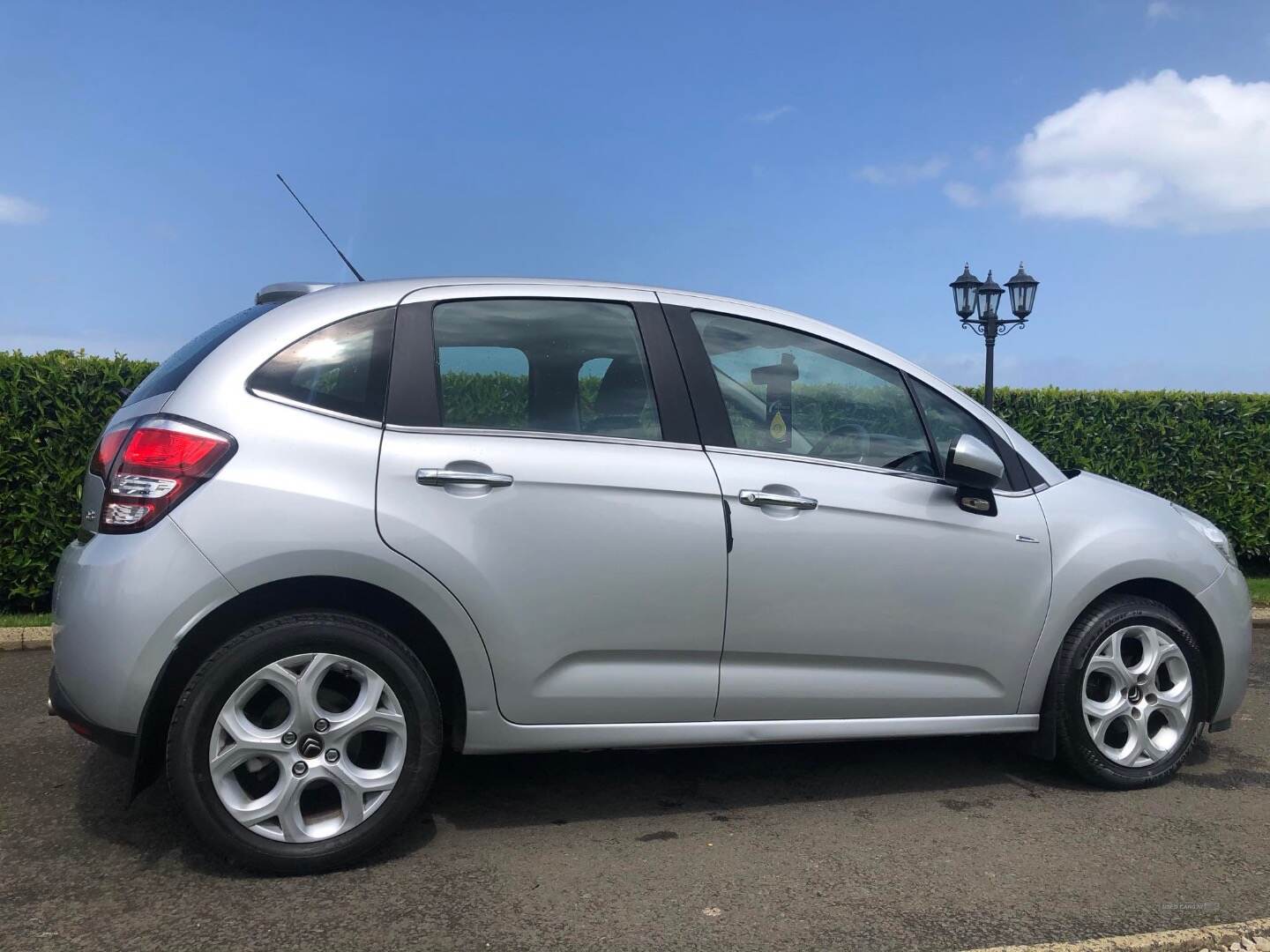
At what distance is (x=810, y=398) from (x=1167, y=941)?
1946 millimetres

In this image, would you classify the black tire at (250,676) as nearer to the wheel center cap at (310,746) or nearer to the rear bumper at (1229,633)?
the wheel center cap at (310,746)

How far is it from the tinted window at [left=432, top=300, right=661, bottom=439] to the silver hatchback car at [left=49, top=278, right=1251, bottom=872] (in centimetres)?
1

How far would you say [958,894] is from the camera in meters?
3.01

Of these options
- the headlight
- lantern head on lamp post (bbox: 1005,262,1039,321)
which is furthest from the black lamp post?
the headlight

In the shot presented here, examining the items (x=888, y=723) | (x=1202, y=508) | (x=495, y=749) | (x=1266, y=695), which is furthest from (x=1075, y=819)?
(x=1202, y=508)

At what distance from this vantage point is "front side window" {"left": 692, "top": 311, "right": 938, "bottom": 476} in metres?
3.63

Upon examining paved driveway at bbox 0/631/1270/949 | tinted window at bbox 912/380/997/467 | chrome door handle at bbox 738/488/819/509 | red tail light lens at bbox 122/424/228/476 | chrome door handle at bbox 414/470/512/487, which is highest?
tinted window at bbox 912/380/997/467

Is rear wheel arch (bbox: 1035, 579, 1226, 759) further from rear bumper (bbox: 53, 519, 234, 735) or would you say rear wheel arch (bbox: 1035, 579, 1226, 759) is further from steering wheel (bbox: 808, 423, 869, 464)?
rear bumper (bbox: 53, 519, 234, 735)

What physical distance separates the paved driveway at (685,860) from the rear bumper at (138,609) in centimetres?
54

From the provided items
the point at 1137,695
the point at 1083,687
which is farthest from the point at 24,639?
the point at 1137,695

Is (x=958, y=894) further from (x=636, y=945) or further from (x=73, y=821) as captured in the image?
(x=73, y=821)

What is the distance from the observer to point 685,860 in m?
3.22

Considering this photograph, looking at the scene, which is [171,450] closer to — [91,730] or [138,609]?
[138,609]

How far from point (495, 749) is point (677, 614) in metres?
0.69
